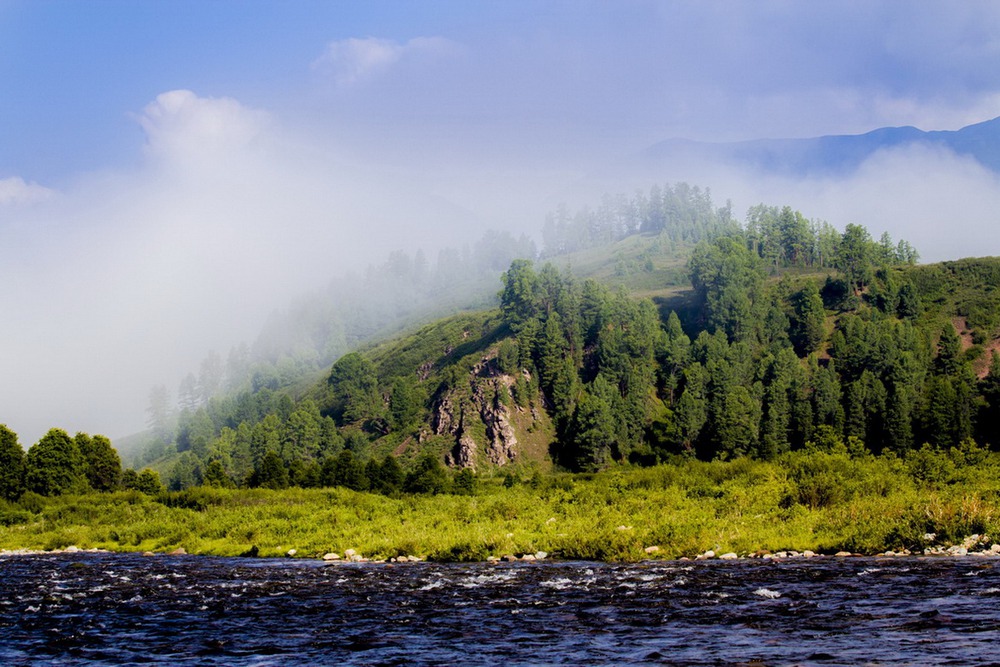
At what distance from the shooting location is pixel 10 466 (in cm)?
9988

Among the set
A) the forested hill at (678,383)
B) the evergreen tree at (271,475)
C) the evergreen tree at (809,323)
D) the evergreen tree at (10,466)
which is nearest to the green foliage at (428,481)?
the forested hill at (678,383)

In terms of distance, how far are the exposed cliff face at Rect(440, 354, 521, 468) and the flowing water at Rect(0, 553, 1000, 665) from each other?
11275cm

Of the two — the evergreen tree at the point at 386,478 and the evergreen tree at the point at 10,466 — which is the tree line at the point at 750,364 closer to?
the evergreen tree at the point at 386,478

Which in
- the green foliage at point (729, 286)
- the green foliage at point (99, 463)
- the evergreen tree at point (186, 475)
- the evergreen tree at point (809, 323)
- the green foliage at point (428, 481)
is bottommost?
the evergreen tree at point (186, 475)

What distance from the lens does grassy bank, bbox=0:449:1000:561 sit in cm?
3734

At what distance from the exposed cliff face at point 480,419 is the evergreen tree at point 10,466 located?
74823 millimetres

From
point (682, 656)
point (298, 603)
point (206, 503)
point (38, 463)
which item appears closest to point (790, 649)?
point (682, 656)

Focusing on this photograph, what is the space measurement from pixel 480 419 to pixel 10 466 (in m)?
85.2

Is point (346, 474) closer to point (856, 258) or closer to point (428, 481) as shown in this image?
point (428, 481)

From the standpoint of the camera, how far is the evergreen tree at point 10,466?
97938 mm

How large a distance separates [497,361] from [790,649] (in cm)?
15164

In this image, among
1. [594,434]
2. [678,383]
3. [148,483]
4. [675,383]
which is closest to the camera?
[148,483]

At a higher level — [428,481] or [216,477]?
[216,477]

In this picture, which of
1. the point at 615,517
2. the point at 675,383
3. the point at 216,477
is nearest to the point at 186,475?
the point at 216,477
